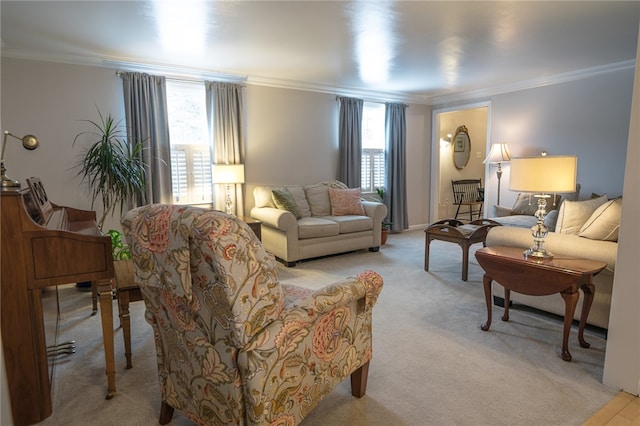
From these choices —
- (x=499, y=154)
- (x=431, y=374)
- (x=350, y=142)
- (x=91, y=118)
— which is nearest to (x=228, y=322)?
(x=431, y=374)

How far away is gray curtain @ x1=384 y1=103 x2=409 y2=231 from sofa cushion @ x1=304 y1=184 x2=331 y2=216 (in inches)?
58.6

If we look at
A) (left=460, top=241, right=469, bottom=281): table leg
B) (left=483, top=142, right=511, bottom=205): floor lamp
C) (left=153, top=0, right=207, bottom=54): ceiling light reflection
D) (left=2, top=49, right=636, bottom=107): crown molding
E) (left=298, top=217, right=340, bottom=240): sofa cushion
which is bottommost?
(left=460, top=241, right=469, bottom=281): table leg

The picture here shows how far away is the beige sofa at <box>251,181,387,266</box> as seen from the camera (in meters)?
4.47

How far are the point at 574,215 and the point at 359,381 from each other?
6.76 feet

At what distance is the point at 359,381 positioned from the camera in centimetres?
196

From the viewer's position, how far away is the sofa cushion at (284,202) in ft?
15.5

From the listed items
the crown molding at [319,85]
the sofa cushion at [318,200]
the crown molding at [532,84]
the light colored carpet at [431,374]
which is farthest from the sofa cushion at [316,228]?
the crown molding at [532,84]

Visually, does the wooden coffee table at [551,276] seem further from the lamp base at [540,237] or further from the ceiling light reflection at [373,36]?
the ceiling light reflection at [373,36]

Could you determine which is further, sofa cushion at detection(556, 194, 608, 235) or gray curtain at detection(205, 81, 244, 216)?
gray curtain at detection(205, 81, 244, 216)

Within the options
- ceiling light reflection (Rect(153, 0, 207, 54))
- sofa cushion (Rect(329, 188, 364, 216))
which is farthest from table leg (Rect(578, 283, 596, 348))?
ceiling light reflection (Rect(153, 0, 207, 54))

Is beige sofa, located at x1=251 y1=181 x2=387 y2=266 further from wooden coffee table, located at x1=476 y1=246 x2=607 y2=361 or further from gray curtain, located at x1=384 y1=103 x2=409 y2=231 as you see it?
wooden coffee table, located at x1=476 y1=246 x2=607 y2=361

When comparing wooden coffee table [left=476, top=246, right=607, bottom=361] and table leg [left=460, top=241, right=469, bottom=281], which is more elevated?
wooden coffee table [left=476, top=246, right=607, bottom=361]

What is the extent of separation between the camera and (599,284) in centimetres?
252

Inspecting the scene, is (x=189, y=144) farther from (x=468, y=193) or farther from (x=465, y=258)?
(x=468, y=193)
